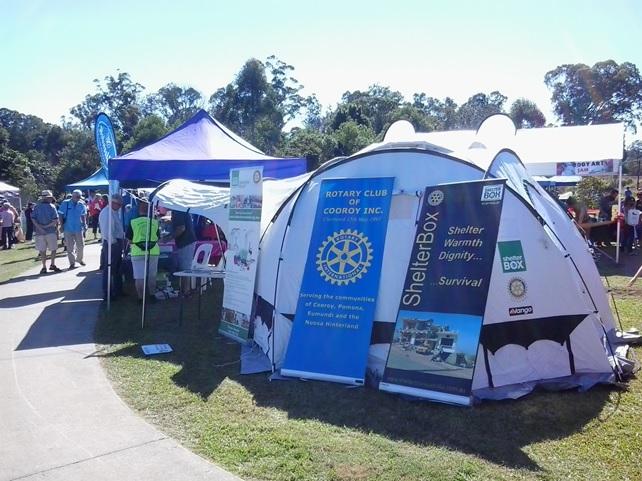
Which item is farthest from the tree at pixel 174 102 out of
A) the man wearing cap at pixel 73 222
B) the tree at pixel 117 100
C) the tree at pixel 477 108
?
the man wearing cap at pixel 73 222

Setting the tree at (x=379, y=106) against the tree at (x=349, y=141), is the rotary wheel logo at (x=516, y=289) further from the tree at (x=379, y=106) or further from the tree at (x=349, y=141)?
the tree at (x=379, y=106)

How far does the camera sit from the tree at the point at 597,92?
52.4m

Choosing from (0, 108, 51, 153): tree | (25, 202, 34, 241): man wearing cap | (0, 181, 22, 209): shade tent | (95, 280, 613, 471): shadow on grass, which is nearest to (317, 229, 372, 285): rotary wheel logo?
(95, 280, 613, 471): shadow on grass

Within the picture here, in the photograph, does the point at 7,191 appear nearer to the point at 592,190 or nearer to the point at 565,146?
the point at 565,146

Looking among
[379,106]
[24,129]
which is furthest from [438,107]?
[24,129]

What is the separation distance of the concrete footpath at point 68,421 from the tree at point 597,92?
53.4 m

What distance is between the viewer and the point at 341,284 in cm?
626

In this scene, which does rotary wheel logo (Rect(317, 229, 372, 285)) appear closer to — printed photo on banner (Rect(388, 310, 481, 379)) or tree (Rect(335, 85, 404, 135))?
printed photo on banner (Rect(388, 310, 481, 379))

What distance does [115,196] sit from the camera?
10648 millimetres

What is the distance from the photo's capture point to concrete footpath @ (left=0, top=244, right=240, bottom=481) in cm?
414

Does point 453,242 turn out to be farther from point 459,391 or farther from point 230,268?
point 230,268

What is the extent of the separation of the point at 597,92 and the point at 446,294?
186ft

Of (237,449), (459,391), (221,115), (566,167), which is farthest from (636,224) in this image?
(221,115)

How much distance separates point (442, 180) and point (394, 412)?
8.14 feet
